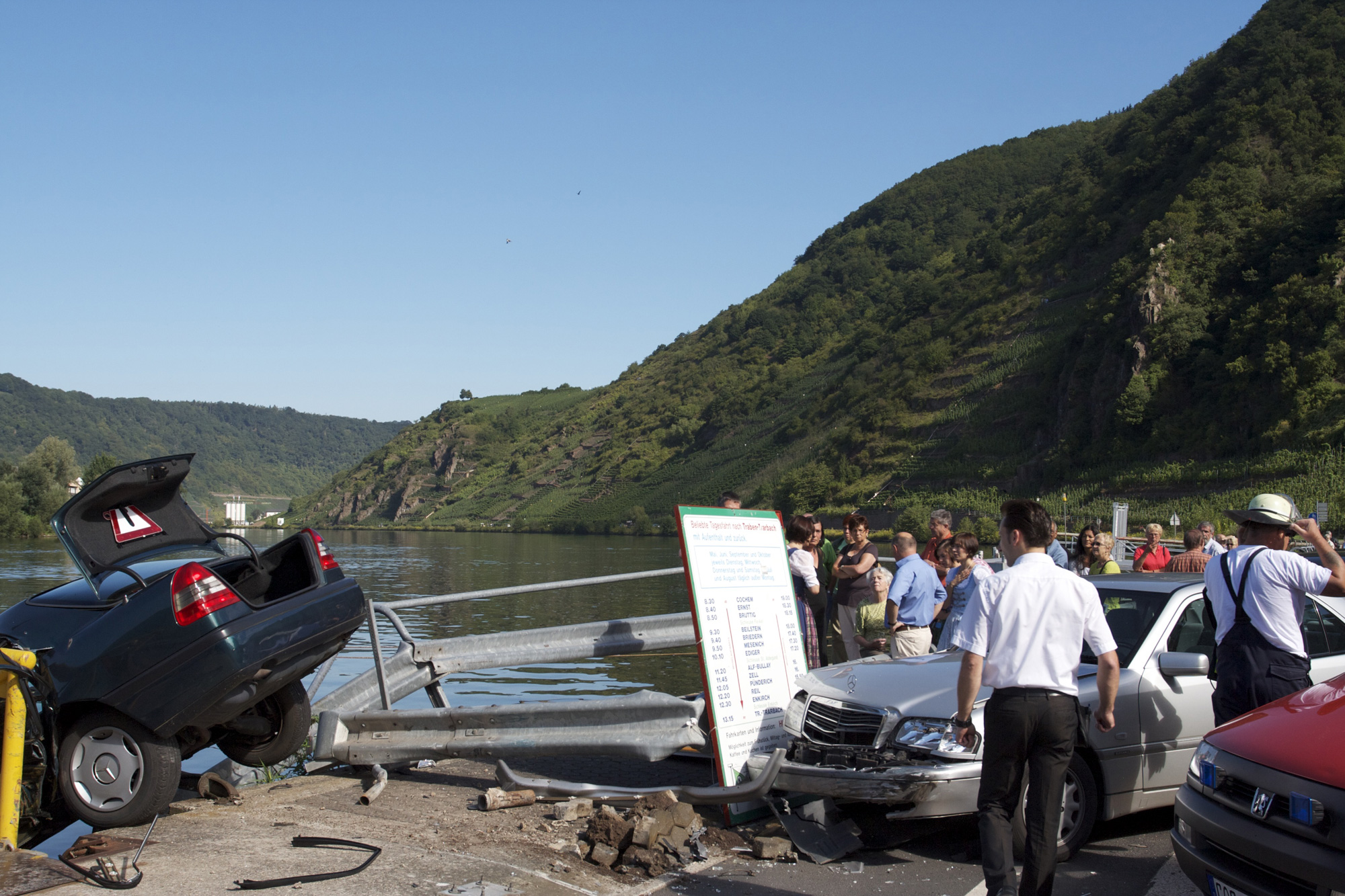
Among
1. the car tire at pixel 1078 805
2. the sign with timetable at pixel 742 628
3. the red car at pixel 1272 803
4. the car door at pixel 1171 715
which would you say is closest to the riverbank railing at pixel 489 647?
the sign with timetable at pixel 742 628

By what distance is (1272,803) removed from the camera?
3.98 metres

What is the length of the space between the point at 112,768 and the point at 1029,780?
15.8 feet

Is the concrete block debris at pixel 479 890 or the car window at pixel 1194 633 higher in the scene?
the car window at pixel 1194 633

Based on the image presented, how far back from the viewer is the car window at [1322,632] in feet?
20.5

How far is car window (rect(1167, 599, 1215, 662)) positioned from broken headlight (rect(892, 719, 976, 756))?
1.58 m

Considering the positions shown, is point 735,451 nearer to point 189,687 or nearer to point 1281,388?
point 1281,388

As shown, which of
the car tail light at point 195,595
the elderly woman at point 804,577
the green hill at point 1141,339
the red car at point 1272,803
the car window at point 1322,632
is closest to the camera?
the red car at point 1272,803

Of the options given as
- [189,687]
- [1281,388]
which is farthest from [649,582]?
[1281,388]

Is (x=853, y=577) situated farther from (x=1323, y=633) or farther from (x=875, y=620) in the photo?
(x=1323, y=633)

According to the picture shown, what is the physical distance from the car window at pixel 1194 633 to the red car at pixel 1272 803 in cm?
142

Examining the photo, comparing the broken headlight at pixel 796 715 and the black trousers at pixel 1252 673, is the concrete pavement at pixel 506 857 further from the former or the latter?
the black trousers at pixel 1252 673

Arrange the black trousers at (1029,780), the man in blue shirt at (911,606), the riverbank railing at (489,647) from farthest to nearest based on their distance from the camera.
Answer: the man in blue shirt at (911,606) → the riverbank railing at (489,647) → the black trousers at (1029,780)

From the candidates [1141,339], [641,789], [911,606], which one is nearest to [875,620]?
[911,606]

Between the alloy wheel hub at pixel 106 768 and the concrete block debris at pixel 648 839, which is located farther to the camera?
the alloy wheel hub at pixel 106 768
